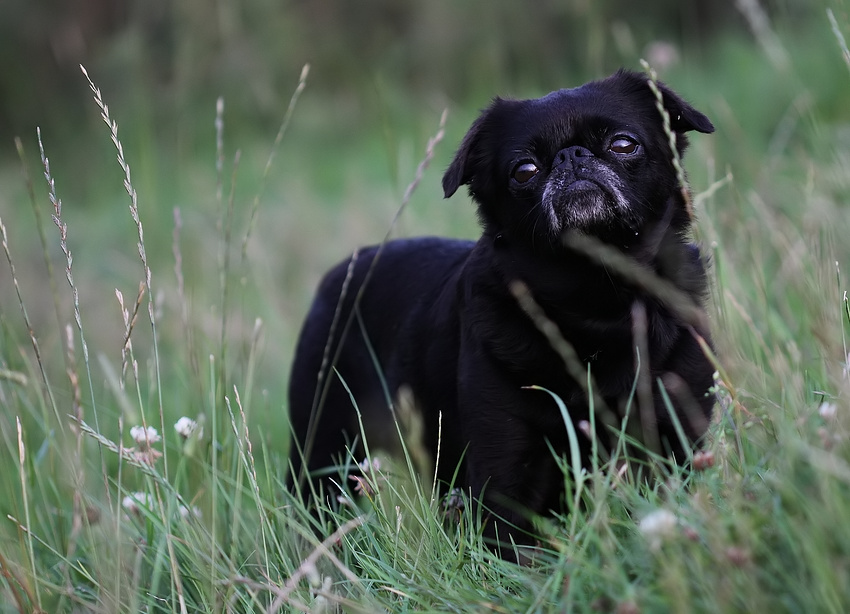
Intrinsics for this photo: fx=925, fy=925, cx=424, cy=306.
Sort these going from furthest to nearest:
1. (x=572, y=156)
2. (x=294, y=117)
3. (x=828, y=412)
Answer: (x=294, y=117) → (x=572, y=156) → (x=828, y=412)

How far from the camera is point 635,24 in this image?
11016 mm

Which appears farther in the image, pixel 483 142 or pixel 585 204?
pixel 483 142

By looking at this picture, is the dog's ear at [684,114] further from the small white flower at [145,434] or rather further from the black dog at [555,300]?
the small white flower at [145,434]

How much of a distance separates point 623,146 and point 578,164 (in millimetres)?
163

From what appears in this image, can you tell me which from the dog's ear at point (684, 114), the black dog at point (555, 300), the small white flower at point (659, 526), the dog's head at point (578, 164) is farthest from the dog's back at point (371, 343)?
the small white flower at point (659, 526)

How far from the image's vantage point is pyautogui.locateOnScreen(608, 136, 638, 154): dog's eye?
2.64 meters

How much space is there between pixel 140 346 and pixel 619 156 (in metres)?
4.55

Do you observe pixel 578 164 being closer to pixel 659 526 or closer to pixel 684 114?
pixel 684 114

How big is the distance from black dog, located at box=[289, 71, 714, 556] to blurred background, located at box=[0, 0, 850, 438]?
0.55 metres

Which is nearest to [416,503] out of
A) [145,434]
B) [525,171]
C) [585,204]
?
[145,434]

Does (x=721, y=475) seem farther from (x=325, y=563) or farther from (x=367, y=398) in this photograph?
(x=367, y=398)

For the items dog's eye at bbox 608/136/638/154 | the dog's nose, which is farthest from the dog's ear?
the dog's nose

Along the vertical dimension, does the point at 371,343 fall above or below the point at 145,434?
below

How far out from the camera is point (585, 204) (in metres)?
2.49
